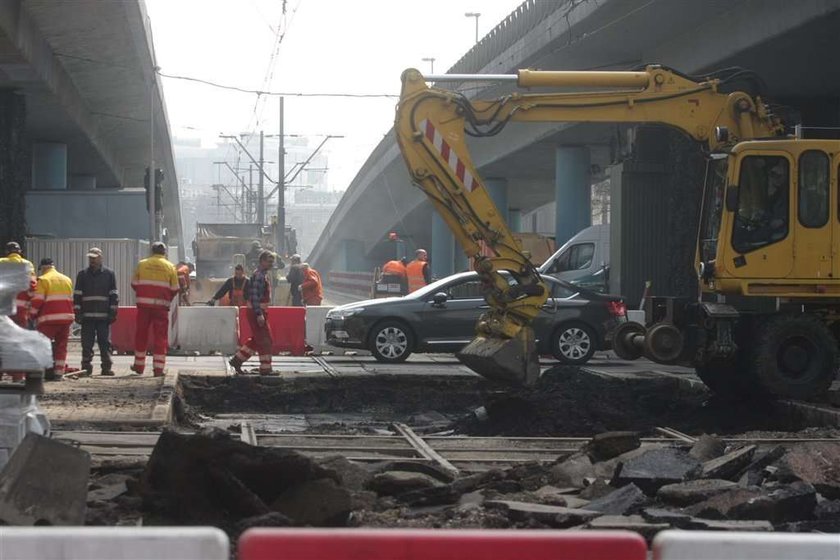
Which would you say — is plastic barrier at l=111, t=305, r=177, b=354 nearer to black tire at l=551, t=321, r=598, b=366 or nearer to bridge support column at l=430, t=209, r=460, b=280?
black tire at l=551, t=321, r=598, b=366

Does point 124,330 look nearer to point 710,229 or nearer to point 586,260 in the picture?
point 710,229

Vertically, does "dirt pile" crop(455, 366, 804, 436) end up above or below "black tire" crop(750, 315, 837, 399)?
below

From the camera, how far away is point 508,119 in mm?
16953

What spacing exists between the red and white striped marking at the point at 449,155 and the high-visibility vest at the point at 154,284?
13.9 feet

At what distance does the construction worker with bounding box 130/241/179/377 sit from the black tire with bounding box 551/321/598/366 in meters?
7.17

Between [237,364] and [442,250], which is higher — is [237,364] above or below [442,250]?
below

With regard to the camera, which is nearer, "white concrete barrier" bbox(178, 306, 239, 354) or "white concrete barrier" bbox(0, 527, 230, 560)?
"white concrete barrier" bbox(0, 527, 230, 560)

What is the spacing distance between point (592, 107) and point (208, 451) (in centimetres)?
972

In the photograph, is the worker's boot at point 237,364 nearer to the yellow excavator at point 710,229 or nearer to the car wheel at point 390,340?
the car wheel at point 390,340

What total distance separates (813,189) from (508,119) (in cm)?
366

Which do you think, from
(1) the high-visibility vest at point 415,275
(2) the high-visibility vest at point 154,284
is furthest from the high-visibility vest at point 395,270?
(2) the high-visibility vest at point 154,284

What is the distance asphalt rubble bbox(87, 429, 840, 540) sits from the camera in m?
7.99

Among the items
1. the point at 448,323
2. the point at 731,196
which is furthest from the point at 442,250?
the point at 731,196

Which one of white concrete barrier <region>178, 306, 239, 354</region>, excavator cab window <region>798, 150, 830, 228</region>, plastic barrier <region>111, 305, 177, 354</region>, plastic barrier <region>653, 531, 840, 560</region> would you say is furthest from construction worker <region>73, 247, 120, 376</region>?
plastic barrier <region>653, 531, 840, 560</region>
